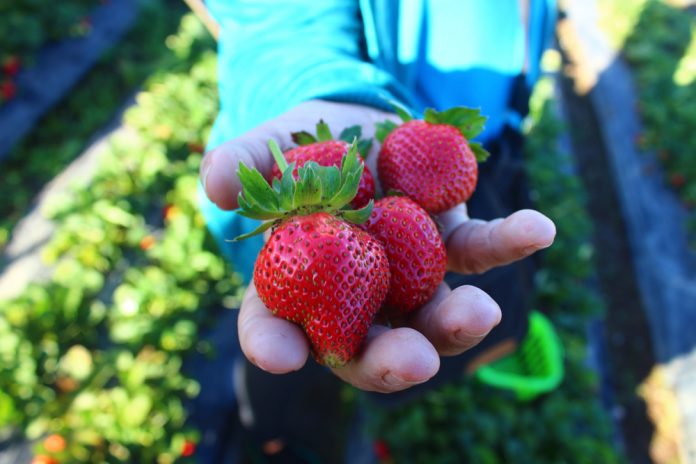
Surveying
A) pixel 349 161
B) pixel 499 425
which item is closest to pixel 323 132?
pixel 349 161

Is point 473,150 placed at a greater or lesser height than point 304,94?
lesser

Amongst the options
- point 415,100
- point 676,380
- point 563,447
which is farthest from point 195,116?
point 676,380

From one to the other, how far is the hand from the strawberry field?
1451 mm

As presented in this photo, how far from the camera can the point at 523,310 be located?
1.92 m

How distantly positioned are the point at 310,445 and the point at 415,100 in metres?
1.73

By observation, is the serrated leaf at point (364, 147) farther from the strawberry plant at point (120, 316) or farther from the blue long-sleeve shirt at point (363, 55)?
the strawberry plant at point (120, 316)

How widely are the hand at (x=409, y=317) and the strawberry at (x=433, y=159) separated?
105mm

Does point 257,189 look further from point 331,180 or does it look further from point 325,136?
point 325,136

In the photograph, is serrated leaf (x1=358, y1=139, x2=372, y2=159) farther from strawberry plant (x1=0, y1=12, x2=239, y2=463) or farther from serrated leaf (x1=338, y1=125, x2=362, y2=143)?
strawberry plant (x1=0, y1=12, x2=239, y2=463)

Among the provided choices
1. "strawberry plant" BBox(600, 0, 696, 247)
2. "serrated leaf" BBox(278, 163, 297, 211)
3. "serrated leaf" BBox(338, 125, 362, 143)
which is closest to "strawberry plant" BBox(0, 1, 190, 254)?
"serrated leaf" BBox(338, 125, 362, 143)

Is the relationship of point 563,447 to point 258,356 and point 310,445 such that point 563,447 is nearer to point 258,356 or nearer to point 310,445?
point 310,445

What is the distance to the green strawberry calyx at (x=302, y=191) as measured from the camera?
3.15 ft

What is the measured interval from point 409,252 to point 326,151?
280 mm

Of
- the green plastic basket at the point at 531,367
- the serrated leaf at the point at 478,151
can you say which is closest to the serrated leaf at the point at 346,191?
the serrated leaf at the point at 478,151
